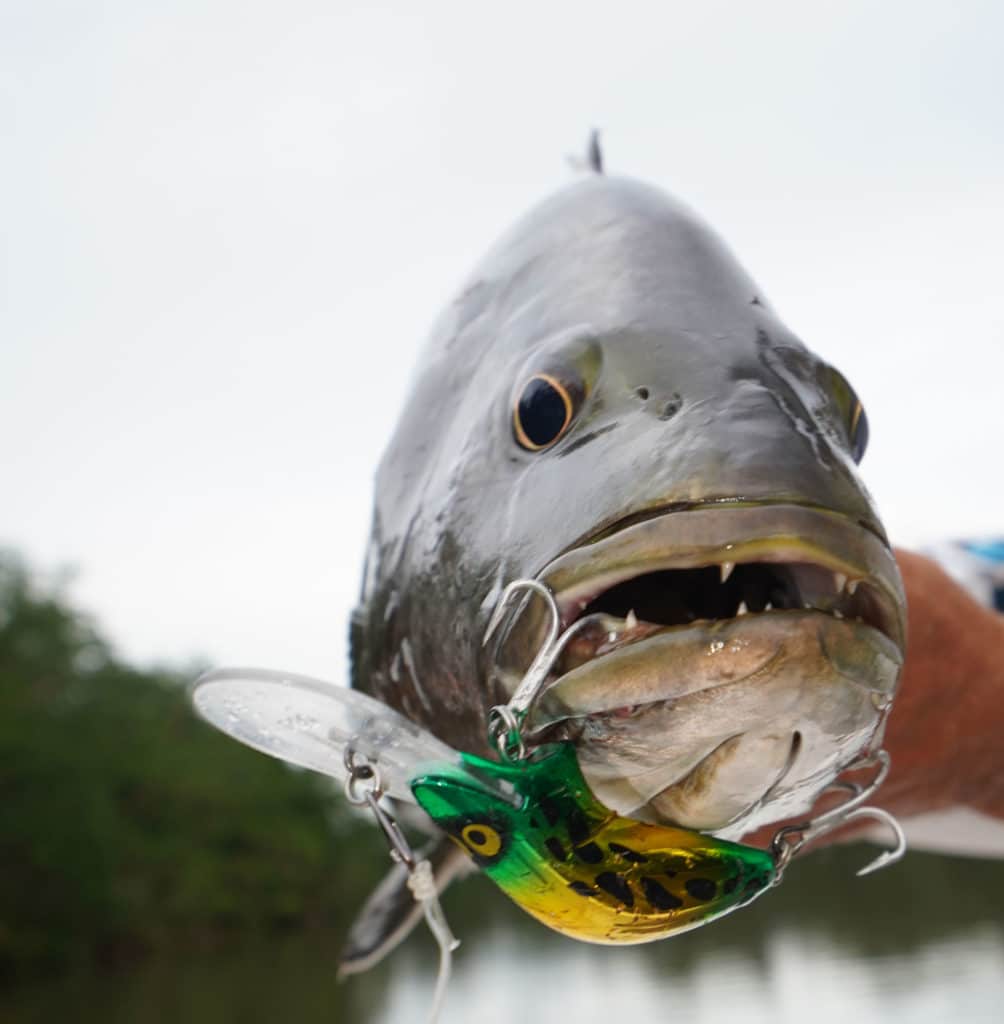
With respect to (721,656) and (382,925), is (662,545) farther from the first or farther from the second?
(382,925)

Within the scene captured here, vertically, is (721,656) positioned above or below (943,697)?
above

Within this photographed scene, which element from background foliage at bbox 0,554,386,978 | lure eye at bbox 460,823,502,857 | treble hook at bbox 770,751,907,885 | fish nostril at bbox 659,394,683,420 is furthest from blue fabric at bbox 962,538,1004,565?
background foliage at bbox 0,554,386,978

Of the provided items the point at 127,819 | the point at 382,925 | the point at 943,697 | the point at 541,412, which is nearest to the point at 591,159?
the point at 541,412

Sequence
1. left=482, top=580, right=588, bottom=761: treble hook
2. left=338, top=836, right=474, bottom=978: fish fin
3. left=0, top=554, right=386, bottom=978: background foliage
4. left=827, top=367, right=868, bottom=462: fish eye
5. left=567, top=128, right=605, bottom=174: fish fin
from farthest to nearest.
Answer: left=0, top=554, right=386, bottom=978: background foliage → left=338, top=836, right=474, bottom=978: fish fin → left=567, top=128, right=605, bottom=174: fish fin → left=827, top=367, right=868, bottom=462: fish eye → left=482, top=580, right=588, bottom=761: treble hook

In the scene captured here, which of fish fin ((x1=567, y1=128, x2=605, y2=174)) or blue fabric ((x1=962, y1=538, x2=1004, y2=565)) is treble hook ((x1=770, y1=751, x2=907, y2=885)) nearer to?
fish fin ((x1=567, y1=128, x2=605, y2=174))

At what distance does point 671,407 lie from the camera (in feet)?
3.77

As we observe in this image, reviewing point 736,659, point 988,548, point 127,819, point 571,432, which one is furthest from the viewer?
point 127,819

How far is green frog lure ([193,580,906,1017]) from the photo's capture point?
1066 mm

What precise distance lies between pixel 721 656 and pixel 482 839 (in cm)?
32

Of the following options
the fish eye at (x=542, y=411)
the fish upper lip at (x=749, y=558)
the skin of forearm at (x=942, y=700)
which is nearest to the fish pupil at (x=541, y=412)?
the fish eye at (x=542, y=411)

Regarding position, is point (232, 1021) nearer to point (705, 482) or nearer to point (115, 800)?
point (115, 800)

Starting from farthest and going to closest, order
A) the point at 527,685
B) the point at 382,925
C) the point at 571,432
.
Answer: the point at 382,925
the point at 571,432
the point at 527,685

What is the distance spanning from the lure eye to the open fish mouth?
0.11 meters

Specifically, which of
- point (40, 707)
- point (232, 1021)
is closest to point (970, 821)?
point (232, 1021)
